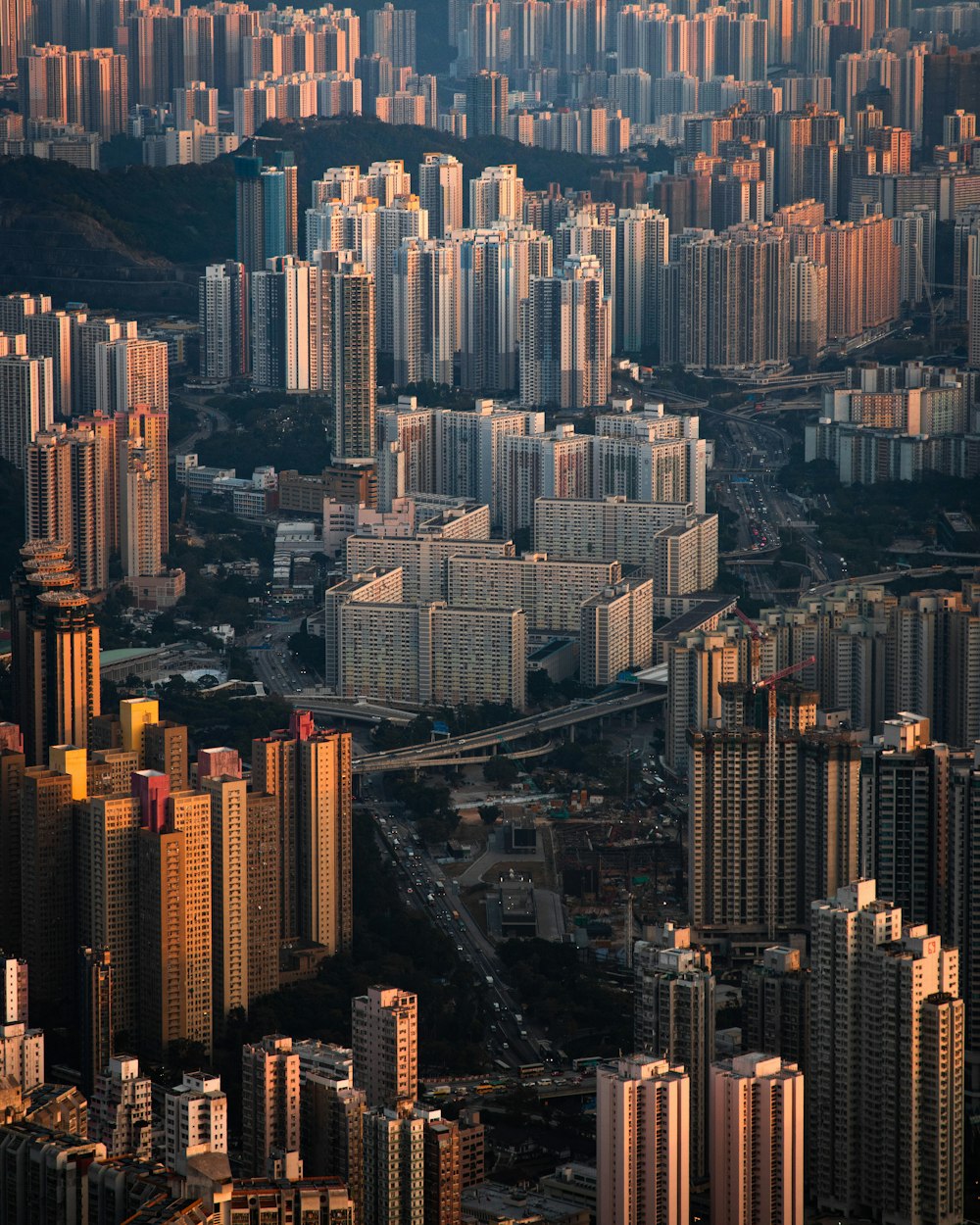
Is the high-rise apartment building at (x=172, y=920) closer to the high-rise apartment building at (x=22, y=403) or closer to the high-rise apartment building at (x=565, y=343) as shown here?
the high-rise apartment building at (x=22, y=403)

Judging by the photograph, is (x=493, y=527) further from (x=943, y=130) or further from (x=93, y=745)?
(x=943, y=130)

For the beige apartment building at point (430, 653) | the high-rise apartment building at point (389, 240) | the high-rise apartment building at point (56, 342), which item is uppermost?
the high-rise apartment building at point (389, 240)

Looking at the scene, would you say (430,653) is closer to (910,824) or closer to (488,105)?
(910,824)

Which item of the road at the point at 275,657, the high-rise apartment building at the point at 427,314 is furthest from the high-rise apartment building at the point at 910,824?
the high-rise apartment building at the point at 427,314

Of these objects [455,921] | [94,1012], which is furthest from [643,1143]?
[455,921]

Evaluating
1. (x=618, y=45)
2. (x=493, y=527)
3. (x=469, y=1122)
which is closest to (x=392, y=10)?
(x=618, y=45)

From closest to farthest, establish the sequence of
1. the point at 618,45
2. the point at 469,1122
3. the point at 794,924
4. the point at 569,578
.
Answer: the point at 469,1122 → the point at 794,924 → the point at 569,578 → the point at 618,45

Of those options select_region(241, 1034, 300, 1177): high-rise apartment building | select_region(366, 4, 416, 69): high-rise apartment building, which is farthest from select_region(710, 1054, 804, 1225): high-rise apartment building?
select_region(366, 4, 416, 69): high-rise apartment building
